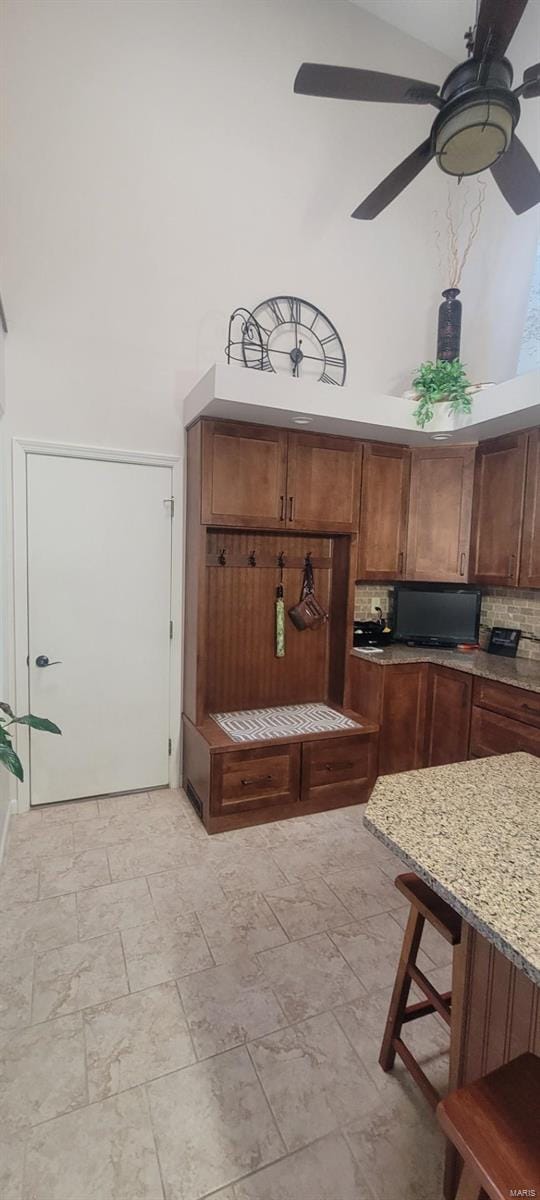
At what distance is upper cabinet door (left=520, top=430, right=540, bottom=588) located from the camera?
3041 millimetres

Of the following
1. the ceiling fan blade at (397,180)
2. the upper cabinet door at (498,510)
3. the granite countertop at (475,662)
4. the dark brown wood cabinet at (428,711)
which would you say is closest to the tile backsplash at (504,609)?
the granite countertop at (475,662)

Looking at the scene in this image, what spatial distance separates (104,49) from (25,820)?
14.1 feet

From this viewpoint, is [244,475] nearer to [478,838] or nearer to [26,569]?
[26,569]

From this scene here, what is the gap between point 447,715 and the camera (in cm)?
330

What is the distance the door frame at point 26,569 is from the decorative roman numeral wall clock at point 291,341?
90 centimetres

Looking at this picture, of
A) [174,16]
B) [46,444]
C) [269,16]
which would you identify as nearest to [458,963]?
[46,444]

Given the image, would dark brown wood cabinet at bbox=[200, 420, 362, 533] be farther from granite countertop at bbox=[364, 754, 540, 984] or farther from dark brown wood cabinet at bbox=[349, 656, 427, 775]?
granite countertop at bbox=[364, 754, 540, 984]

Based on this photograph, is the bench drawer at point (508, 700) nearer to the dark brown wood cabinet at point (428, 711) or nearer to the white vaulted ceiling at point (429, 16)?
the dark brown wood cabinet at point (428, 711)

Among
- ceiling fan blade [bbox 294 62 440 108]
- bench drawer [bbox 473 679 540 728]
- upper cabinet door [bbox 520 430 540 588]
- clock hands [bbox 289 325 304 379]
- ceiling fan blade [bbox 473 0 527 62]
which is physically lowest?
bench drawer [bbox 473 679 540 728]

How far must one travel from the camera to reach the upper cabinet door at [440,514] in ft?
11.4

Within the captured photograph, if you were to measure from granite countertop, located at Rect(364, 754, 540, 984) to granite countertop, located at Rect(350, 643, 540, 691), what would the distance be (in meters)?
1.40

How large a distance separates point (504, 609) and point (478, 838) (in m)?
2.87

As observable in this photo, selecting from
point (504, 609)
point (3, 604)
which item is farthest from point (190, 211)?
point (504, 609)

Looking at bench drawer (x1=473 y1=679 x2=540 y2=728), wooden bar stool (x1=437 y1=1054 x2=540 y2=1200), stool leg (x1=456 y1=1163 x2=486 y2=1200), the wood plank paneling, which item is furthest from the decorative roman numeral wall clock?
stool leg (x1=456 y1=1163 x2=486 y2=1200)
